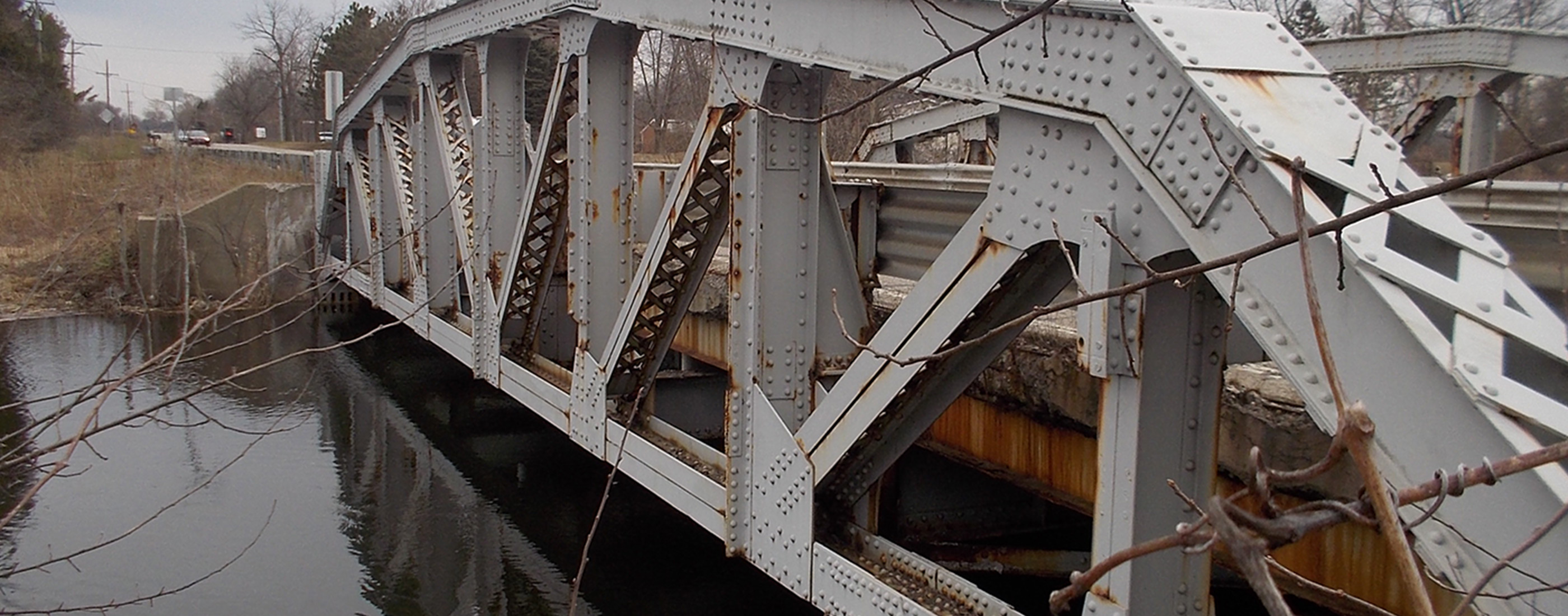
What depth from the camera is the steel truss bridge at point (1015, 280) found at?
2.97 metres

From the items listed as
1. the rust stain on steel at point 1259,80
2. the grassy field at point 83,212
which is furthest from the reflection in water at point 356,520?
the rust stain on steel at point 1259,80

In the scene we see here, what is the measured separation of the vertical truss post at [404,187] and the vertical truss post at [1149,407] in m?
11.1

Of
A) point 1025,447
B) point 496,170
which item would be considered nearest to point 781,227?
point 1025,447

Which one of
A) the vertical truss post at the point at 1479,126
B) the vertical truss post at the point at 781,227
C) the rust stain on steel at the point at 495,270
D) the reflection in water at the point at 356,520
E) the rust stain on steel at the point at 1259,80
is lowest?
the reflection in water at the point at 356,520

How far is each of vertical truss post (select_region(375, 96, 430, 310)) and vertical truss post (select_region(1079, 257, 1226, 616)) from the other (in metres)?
11.1

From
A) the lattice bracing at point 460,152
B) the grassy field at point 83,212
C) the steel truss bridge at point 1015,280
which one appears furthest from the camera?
the grassy field at point 83,212

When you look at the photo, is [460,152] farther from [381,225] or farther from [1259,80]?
[1259,80]

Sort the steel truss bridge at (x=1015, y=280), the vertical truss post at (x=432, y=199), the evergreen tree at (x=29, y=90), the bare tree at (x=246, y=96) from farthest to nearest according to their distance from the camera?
the bare tree at (x=246, y=96), the evergreen tree at (x=29, y=90), the vertical truss post at (x=432, y=199), the steel truss bridge at (x=1015, y=280)

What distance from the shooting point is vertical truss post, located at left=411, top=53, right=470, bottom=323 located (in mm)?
13562

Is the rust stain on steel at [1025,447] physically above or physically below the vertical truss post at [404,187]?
below

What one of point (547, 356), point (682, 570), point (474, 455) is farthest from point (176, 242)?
point (682, 570)

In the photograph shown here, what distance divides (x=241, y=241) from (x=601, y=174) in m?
21.4

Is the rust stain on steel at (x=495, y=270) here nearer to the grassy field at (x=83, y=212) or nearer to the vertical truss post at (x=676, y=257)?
the vertical truss post at (x=676, y=257)

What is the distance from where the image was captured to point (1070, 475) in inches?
260
